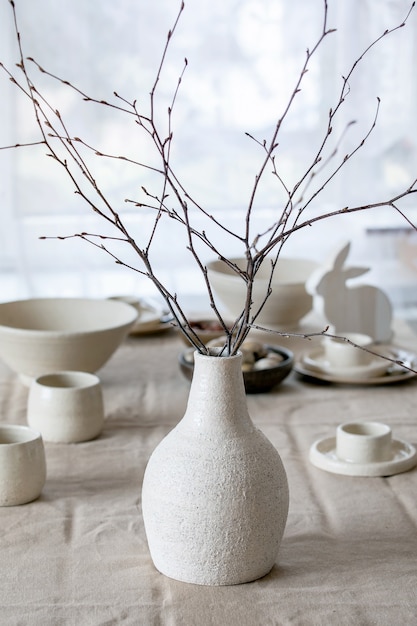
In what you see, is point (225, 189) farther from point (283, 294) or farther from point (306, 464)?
point (306, 464)

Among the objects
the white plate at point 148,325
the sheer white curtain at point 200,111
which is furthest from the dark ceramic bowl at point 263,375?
the sheer white curtain at point 200,111

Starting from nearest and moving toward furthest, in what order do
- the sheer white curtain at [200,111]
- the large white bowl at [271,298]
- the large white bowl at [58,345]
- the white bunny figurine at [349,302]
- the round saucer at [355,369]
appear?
1. the large white bowl at [58,345]
2. the round saucer at [355,369]
3. the white bunny figurine at [349,302]
4. the large white bowl at [271,298]
5. the sheer white curtain at [200,111]

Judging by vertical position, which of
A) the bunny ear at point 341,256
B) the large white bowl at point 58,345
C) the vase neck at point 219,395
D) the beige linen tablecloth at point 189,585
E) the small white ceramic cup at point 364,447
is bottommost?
the beige linen tablecloth at point 189,585

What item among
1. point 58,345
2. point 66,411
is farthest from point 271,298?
point 66,411

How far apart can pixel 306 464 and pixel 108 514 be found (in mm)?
300

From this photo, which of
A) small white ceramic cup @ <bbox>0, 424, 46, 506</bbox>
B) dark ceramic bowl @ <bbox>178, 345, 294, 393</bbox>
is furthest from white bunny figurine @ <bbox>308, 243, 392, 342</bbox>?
small white ceramic cup @ <bbox>0, 424, 46, 506</bbox>

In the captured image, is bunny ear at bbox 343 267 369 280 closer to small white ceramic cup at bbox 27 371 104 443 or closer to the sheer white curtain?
small white ceramic cup at bbox 27 371 104 443

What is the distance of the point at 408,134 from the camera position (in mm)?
3742

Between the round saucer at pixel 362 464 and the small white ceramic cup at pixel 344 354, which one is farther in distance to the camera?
the small white ceramic cup at pixel 344 354

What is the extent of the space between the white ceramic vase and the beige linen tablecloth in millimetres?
29

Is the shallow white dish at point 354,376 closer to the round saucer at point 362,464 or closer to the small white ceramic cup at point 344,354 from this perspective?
the small white ceramic cup at point 344,354

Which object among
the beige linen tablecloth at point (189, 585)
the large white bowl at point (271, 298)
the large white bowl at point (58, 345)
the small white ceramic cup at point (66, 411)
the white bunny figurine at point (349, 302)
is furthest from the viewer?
the large white bowl at point (271, 298)

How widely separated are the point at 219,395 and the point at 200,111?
2915 mm

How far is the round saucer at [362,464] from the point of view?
3.68ft
